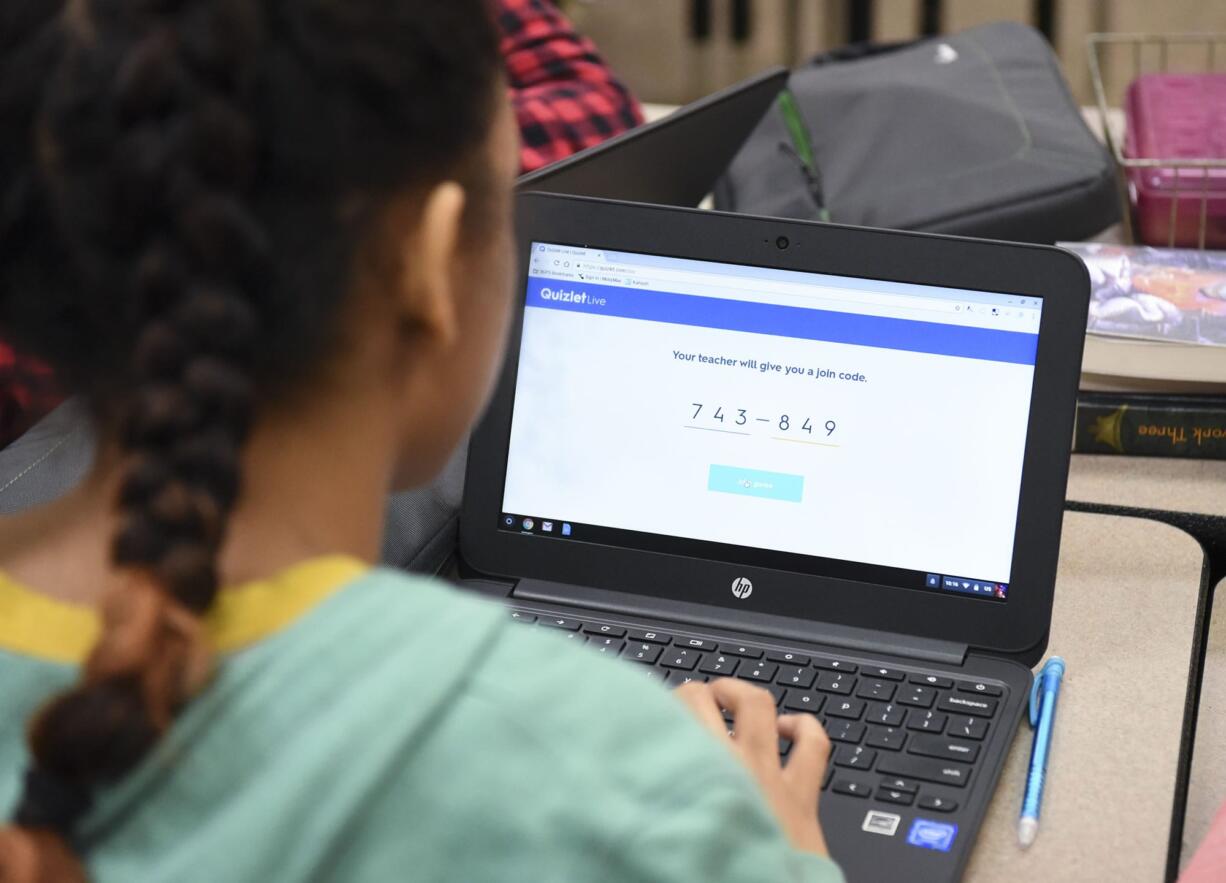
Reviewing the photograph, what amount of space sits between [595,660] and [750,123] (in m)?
0.88

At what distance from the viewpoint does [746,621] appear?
2.97 feet

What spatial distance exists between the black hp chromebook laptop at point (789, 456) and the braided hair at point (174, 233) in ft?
1.48

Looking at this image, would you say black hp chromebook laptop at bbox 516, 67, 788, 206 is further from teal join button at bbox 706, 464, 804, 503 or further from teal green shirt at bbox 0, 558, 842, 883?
teal green shirt at bbox 0, 558, 842, 883

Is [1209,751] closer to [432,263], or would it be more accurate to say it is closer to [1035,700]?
[1035,700]

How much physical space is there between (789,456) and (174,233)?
0.52 meters

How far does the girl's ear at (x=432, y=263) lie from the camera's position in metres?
0.50

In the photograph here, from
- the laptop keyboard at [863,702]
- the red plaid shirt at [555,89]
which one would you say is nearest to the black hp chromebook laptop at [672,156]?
the red plaid shirt at [555,89]

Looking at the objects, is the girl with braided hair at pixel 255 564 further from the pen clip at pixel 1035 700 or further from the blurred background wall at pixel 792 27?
the blurred background wall at pixel 792 27

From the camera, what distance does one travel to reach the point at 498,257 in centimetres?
59

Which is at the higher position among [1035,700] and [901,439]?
[901,439]

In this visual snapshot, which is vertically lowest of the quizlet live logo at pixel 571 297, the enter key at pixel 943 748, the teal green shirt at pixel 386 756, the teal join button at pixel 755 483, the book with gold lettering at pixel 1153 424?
the book with gold lettering at pixel 1153 424

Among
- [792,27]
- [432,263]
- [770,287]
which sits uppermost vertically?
[432,263]

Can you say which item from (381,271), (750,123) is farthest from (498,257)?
(750,123)

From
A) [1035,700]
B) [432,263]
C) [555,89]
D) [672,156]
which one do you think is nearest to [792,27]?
[555,89]
